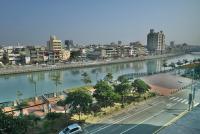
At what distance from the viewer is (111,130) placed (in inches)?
602

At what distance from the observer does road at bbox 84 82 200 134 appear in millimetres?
15375

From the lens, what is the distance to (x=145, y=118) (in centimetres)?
1762

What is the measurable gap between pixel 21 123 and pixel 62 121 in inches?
207

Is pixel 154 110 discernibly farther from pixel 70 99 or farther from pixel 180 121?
pixel 180 121

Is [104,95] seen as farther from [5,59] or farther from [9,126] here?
[5,59]

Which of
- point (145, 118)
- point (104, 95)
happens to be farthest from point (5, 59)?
point (145, 118)

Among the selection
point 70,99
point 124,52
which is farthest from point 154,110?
point 124,52

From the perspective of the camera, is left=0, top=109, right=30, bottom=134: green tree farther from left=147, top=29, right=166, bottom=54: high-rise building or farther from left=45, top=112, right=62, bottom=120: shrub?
left=147, top=29, right=166, bottom=54: high-rise building

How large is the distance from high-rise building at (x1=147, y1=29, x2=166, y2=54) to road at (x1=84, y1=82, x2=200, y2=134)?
105334 millimetres

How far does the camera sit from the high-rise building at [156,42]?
127 meters

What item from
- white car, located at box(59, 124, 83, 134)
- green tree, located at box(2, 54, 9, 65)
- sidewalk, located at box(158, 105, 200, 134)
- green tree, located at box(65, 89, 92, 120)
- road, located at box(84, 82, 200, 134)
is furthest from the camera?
green tree, located at box(2, 54, 9, 65)

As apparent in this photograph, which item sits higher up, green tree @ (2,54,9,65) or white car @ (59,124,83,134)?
green tree @ (2,54,9,65)

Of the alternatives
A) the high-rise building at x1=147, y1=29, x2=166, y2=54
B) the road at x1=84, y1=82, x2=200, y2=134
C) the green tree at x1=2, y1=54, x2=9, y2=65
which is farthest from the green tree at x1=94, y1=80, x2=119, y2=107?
the high-rise building at x1=147, y1=29, x2=166, y2=54

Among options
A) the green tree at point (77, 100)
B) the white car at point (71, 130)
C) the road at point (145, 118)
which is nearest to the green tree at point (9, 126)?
the white car at point (71, 130)
